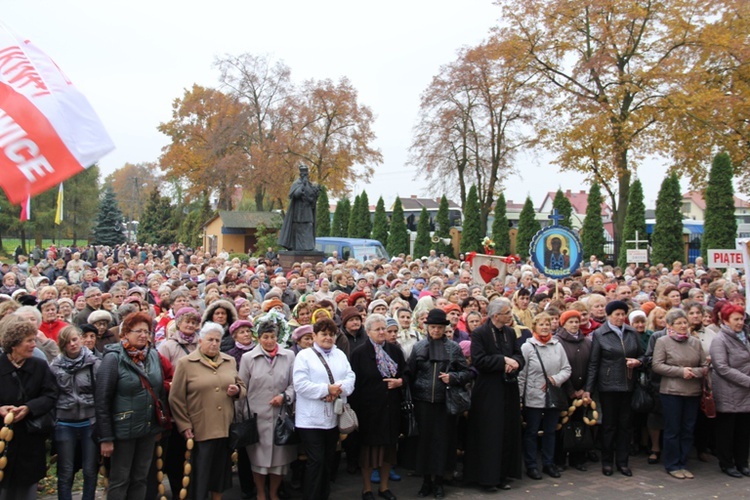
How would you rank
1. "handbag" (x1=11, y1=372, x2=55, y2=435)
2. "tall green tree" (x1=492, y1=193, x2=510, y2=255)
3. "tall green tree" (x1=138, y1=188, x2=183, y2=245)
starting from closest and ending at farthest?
1. "handbag" (x1=11, y1=372, x2=55, y2=435)
2. "tall green tree" (x1=492, y1=193, x2=510, y2=255)
3. "tall green tree" (x1=138, y1=188, x2=183, y2=245)

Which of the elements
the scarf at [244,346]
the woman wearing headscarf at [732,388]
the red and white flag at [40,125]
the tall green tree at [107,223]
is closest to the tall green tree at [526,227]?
the woman wearing headscarf at [732,388]

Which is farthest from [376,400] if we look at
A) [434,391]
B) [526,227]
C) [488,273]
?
[526,227]

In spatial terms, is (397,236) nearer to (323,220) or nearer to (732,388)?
(323,220)

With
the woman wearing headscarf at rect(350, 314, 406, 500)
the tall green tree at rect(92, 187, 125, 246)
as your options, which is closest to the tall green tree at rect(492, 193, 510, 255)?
the woman wearing headscarf at rect(350, 314, 406, 500)

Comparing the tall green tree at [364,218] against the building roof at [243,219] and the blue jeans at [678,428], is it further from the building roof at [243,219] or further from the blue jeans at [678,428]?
the blue jeans at [678,428]

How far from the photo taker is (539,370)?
6984mm

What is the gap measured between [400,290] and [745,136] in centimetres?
2041

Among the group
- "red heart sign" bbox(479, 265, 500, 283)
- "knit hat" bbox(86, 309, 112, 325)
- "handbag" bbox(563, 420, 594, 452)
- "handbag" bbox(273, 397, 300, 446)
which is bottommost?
"handbag" bbox(563, 420, 594, 452)

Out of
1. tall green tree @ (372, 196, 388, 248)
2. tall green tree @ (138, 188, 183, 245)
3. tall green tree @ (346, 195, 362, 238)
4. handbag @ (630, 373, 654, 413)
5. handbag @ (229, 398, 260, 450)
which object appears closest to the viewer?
handbag @ (229, 398, 260, 450)

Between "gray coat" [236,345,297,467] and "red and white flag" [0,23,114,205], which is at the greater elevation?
"red and white flag" [0,23,114,205]

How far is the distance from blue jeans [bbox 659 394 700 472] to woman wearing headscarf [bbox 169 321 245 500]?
162 inches

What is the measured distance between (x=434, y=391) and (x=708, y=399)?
9.30 ft

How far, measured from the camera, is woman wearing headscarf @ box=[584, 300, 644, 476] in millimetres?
7141

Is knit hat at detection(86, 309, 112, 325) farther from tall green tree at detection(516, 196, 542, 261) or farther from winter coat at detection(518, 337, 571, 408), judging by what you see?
tall green tree at detection(516, 196, 542, 261)
